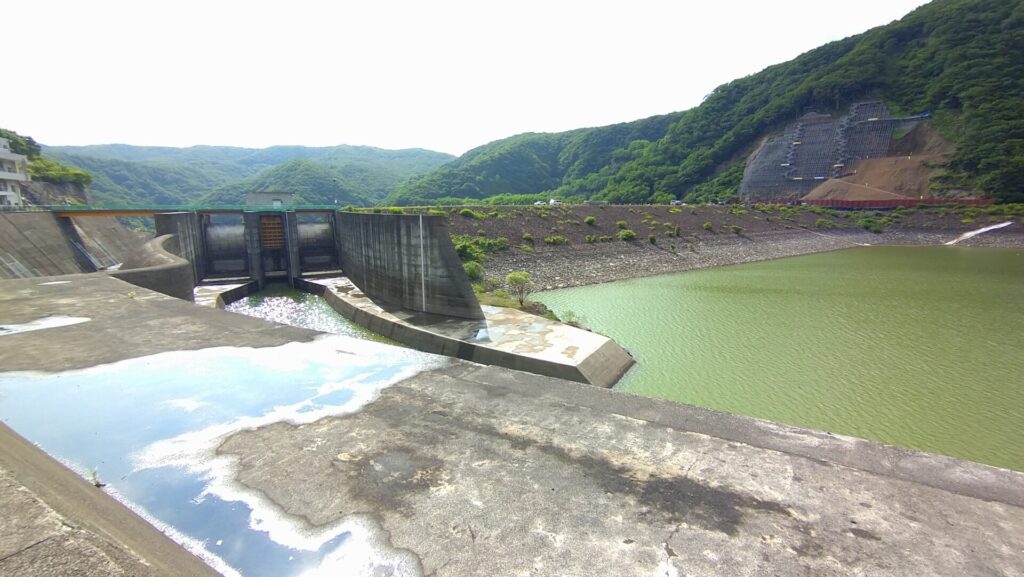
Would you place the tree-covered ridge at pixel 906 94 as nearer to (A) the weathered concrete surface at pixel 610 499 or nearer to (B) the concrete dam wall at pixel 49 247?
(A) the weathered concrete surface at pixel 610 499

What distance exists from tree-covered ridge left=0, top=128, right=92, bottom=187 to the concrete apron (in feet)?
143

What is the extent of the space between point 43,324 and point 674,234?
109 feet

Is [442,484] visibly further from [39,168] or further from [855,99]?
[855,99]

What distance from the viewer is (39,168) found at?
3975 cm

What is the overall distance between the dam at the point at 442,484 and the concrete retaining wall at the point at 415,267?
7593mm

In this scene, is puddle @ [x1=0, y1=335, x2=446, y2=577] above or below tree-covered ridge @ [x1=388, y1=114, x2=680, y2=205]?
below

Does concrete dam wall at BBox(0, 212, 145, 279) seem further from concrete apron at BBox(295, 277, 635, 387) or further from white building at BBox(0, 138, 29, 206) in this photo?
white building at BBox(0, 138, 29, 206)

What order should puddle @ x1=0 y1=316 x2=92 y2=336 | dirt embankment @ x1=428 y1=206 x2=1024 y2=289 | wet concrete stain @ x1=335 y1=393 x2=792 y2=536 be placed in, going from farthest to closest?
dirt embankment @ x1=428 y1=206 x2=1024 y2=289
puddle @ x1=0 y1=316 x2=92 y2=336
wet concrete stain @ x1=335 y1=393 x2=792 y2=536

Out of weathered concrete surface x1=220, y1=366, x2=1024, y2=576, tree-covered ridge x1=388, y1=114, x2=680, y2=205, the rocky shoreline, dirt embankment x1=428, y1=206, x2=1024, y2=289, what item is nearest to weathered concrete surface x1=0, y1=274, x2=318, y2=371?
weathered concrete surface x1=220, y1=366, x2=1024, y2=576

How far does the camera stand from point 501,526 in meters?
3.45

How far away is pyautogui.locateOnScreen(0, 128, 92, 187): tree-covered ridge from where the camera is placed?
39312mm

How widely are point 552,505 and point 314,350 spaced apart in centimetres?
490

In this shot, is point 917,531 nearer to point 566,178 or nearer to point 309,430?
point 309,430

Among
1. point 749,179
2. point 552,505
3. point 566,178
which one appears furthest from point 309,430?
point 566,178
